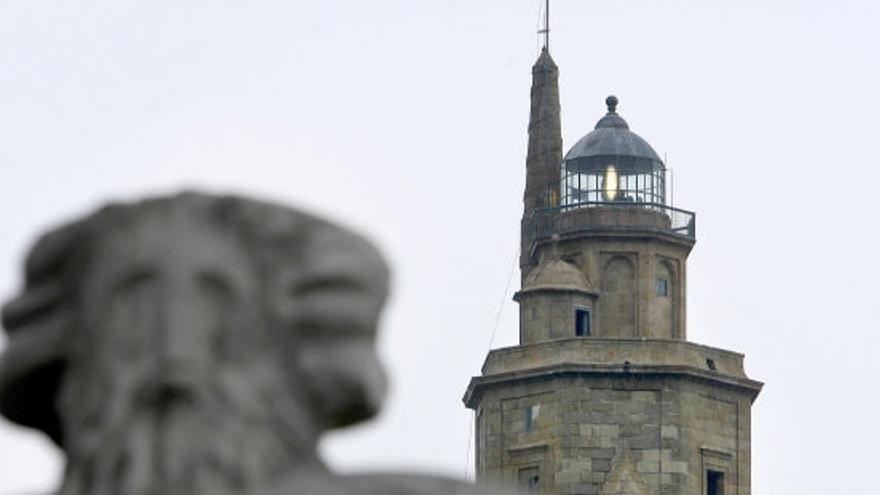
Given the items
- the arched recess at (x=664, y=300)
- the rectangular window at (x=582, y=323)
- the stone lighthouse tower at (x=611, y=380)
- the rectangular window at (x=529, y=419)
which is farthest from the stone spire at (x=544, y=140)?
the rectangular window at (x=529, y=419)

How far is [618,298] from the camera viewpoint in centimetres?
8762

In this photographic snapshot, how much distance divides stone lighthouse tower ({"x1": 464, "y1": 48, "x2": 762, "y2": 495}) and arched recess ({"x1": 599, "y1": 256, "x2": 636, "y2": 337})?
2 centimetres

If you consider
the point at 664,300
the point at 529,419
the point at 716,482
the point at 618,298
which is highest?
the point at 664,300

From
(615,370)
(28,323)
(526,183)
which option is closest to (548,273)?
(615,370)

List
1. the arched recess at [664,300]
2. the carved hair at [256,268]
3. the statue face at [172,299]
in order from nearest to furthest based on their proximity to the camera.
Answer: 1. the statue face at [172,299]
2. the carved hair at [256,268]
3. the arched recess at [664,300]

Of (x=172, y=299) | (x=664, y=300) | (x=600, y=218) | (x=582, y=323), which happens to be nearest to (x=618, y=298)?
(x=582, y=323)

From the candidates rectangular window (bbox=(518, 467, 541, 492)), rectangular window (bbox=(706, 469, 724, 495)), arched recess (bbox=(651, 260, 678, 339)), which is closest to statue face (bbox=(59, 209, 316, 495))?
rectangular window (bbox=(518, 467, 541, 492))

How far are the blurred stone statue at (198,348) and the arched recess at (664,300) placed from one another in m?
82.9

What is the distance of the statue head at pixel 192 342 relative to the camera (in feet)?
16.4

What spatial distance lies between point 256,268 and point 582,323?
83177 millimetres

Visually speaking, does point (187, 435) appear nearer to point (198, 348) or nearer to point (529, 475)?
point (198, 348)

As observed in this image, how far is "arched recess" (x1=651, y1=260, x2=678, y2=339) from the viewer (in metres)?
88.3

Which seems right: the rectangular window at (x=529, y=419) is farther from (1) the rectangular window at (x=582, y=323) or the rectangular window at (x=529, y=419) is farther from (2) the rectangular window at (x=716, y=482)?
(2) the rectangular window at (x=716, y=482)

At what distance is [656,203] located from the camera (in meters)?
91.5
